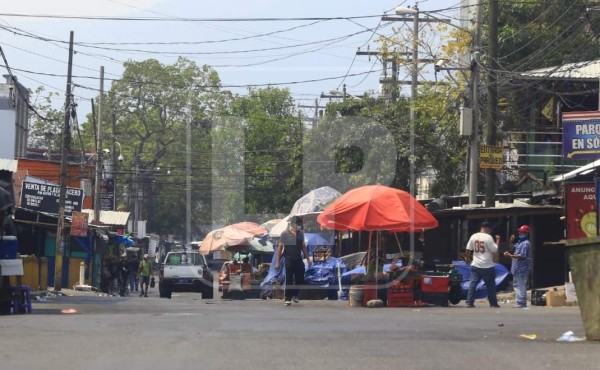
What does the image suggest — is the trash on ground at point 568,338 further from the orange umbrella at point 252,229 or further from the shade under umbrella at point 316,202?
the orange umbrella at point 252,229

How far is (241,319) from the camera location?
1655 cm

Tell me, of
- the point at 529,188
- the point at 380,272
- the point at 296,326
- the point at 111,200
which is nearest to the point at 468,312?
the point at 380,272

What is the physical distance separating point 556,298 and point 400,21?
22909 millimetres

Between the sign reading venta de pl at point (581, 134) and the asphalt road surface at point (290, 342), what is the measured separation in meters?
6.13

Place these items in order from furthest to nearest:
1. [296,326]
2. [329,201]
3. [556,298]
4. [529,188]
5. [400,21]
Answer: [400,21], [529,188], [329,201], [556,298], [296,326]

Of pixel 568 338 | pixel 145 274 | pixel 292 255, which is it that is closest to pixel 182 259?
pixel 145 274

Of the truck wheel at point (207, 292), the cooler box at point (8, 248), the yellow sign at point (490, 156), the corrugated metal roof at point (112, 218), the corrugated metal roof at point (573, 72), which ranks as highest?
the corrugated metal roof at point (573, 72)

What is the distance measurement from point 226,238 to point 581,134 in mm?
16578

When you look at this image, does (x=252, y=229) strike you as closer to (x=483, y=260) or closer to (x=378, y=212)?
(x=378, y=212)

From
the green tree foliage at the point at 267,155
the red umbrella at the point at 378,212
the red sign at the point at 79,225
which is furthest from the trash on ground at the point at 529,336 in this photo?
the green tree foliage at the point at 267,155

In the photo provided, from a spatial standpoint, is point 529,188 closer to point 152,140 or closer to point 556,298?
point 556,298

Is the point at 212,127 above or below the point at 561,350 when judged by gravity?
above

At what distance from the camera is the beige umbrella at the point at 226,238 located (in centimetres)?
3614

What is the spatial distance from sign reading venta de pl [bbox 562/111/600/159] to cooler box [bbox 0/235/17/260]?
11997 mm
